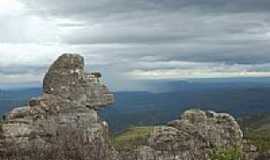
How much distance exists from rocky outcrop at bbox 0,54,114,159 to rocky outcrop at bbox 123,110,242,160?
6.27 metres

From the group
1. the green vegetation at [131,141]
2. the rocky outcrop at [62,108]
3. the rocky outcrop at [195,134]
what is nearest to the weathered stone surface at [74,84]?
the rocky outcrop at [62,108]

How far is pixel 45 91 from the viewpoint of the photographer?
62844 millimetres

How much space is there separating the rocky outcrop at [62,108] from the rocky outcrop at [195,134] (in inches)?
247

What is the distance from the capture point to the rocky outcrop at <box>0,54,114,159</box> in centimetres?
5300

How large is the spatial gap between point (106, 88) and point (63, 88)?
5.29 metres

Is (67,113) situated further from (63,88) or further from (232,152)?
(232,152)

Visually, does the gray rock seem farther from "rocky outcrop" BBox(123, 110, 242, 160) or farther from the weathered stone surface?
the weathered stone surface

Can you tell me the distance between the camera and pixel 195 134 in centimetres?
6556

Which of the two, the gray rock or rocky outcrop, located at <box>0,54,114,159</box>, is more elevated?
rocky outcrop, located at <box>0,54,114,159</box>

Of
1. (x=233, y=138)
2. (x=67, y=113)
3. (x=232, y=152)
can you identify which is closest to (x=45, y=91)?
(x=67, y=113)

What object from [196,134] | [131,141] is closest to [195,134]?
[196,134]

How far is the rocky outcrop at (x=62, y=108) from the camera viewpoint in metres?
53.0

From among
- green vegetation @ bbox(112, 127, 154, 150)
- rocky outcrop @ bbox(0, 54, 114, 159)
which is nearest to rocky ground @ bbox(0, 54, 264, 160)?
rocky outcrop @ bbox(0, 54, 114, 159)

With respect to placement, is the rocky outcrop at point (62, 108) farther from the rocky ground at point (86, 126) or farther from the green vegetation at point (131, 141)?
the green vegetation at point (131, 141)
